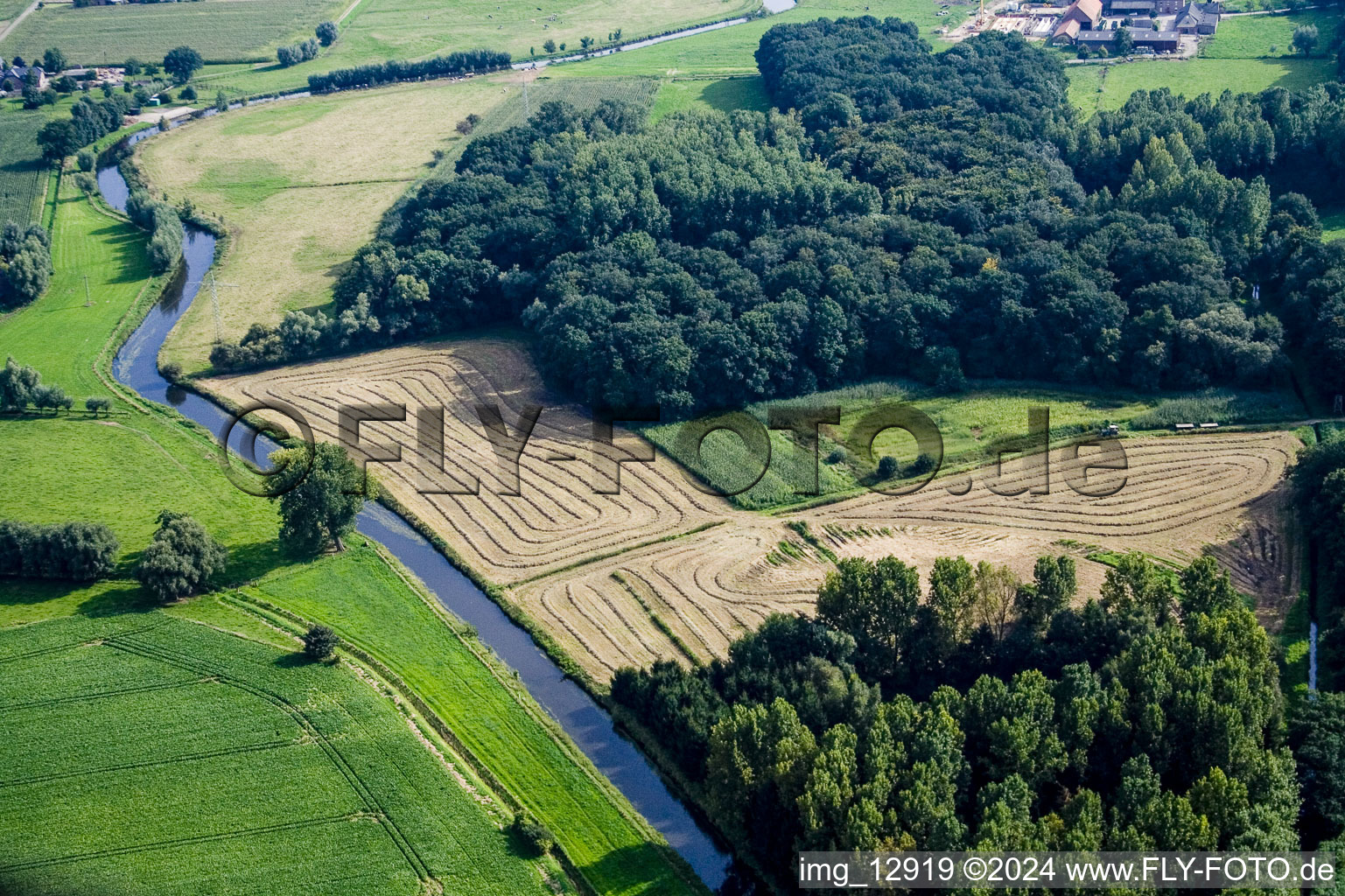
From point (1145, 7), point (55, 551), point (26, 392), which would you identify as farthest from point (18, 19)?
point (1145, 7)

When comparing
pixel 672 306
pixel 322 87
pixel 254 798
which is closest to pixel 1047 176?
pixel 672 306

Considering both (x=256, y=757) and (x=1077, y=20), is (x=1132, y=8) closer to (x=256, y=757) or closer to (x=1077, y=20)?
(x=1077, y=20)

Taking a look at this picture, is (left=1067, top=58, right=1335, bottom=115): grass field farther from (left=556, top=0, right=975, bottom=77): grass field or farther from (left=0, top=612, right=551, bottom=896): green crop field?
(left=0, top=612, right=551, bottom=896): green crop field

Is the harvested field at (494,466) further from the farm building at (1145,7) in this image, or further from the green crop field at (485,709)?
the farm building at (1145,7)

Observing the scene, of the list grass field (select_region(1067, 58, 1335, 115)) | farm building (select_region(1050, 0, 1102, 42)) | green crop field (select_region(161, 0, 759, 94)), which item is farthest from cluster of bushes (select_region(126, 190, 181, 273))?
farm building (select_region(1050, 0, 1102, 42))

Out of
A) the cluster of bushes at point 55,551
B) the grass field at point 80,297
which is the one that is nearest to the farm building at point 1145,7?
the grass field at point 80,297

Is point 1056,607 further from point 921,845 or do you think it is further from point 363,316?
point 363,316
